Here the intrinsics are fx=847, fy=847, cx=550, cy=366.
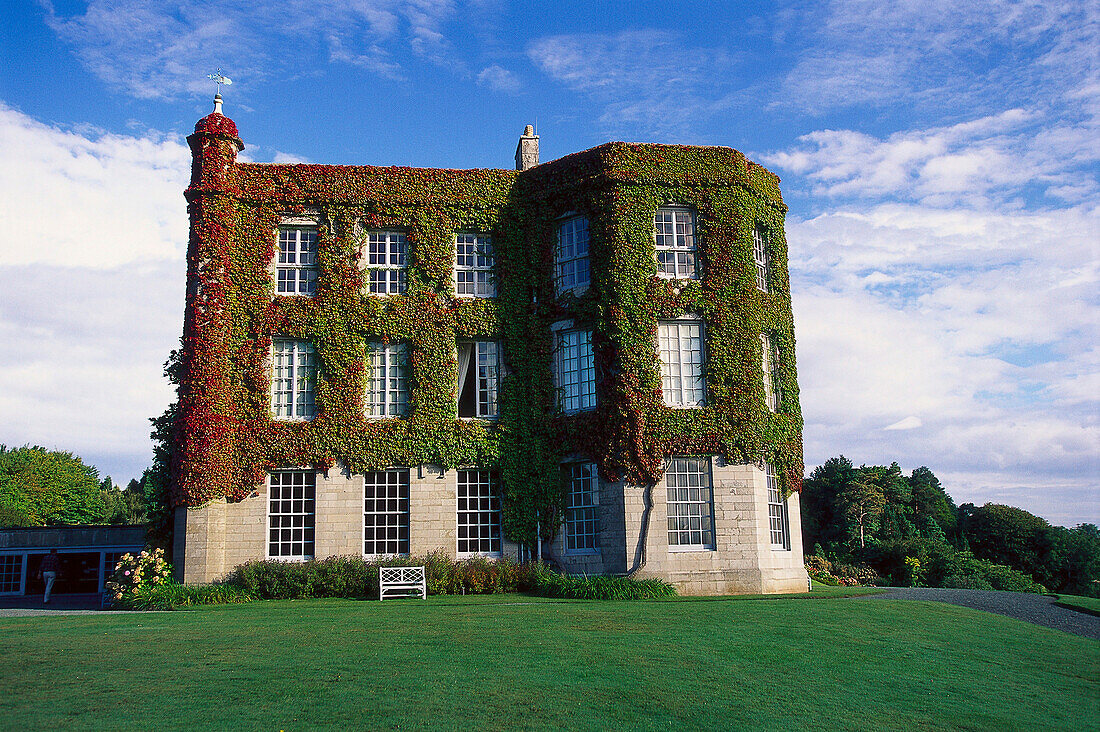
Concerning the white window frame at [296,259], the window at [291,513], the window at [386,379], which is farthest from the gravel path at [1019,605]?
the white window frame at [296,259]

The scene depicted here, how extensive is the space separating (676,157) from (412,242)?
8488mm

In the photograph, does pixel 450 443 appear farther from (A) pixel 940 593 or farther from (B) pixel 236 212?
(A) pixel 940 593

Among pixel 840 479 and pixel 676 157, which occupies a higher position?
pixel 676 157

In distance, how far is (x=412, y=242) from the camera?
86.1 feet

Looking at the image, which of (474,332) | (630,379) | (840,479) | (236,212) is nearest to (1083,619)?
(630,379)

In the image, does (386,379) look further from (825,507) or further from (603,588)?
(825,507)

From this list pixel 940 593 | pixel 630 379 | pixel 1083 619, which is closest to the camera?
pixel 1083 619

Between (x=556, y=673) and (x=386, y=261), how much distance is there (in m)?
18.4

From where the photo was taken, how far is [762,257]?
1049 inches

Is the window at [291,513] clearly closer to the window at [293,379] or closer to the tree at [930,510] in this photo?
the window at [293,379]

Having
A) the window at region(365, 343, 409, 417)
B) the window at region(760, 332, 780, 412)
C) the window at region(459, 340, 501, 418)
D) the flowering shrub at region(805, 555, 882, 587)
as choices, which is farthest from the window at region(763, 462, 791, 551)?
the window at region(365, 343, 409, 417)

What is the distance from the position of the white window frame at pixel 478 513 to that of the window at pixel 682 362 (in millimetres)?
5874

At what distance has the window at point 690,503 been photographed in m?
23.2

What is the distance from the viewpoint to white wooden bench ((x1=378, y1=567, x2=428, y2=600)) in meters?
22.6
